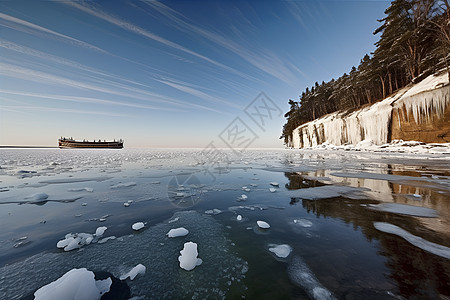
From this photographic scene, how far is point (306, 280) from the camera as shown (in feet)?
5.85

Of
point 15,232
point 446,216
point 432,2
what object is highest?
point 432,2

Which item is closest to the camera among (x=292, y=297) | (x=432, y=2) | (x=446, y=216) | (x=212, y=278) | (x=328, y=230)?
(x=292, y=297)

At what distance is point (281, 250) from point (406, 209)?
3.52 meters

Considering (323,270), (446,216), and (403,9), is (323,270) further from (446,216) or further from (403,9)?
(403,9)

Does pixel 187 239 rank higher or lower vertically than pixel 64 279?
lower

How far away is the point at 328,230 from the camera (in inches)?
113

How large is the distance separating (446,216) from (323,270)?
140 inches

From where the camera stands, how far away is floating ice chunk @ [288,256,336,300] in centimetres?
158

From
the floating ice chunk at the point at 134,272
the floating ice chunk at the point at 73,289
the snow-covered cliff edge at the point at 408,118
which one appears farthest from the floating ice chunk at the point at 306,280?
the snow-covered cliff edge at the point at 408,118

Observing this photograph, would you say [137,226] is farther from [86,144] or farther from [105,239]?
[86,144]

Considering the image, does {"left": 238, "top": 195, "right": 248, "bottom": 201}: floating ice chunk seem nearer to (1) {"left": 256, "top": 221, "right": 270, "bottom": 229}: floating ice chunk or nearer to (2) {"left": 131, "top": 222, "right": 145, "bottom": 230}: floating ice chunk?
(1) {"left": 256, "top": 221, "right": 270, "bottom": 229}: floating ice chunk

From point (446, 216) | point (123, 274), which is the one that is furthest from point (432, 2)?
point (123, 274)

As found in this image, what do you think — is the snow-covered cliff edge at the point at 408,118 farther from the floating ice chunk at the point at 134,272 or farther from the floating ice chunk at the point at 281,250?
the floating ice chunk at the point at 134,272

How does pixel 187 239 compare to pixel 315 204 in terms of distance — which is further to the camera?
pixel 315 204
